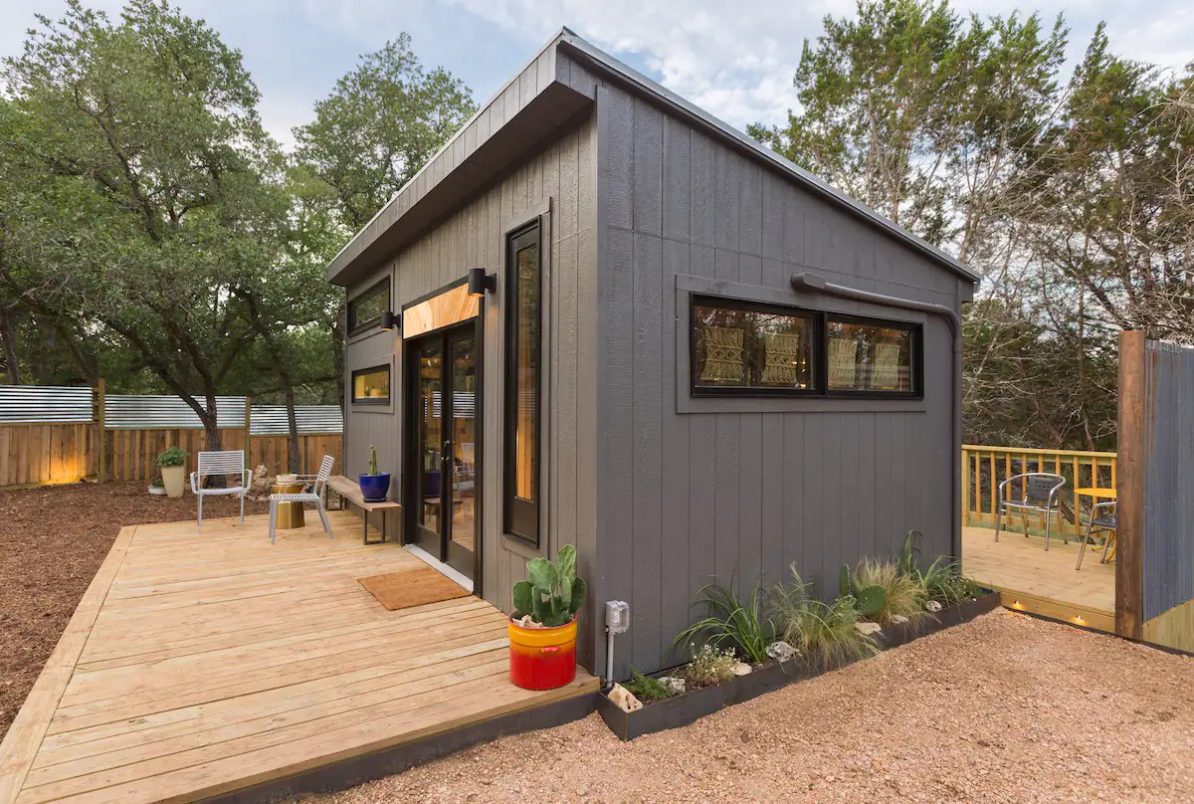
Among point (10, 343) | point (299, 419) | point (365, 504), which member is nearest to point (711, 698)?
point (365, 504)

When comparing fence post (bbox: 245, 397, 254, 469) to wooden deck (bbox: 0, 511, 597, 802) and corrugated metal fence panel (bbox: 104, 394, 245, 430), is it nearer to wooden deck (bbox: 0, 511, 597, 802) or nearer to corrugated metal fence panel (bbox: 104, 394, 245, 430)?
corrugated metal fence panel (bbox: 104, 394, 245, 430)

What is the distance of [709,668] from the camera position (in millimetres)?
2680

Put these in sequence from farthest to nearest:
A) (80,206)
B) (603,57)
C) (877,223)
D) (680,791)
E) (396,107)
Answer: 1. (396,107)
2. (80,206)
3. (877,223)
4. (603,57)
5. (680,791)

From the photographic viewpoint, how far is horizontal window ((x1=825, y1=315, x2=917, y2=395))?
11.9 feet

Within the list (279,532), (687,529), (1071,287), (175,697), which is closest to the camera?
(175,697)

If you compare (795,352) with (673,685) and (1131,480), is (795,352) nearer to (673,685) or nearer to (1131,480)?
(673,685)

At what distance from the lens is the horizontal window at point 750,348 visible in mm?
2988

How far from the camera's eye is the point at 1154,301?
26.2ft

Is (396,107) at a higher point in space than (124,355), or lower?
higher

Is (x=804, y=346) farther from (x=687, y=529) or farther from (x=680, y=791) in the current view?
(x=680, y=791)

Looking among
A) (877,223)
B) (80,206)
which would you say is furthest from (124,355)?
(877,223)

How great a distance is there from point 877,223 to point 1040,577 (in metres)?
3.10

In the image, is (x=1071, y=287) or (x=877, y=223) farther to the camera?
(x=1071, y=287)

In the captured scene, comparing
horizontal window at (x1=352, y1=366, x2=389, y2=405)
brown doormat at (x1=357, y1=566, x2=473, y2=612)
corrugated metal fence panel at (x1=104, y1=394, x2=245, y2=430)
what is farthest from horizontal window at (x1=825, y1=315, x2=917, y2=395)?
corrugated metal fence panel at (x1=104, y1=394, x2=245, y2=430)
